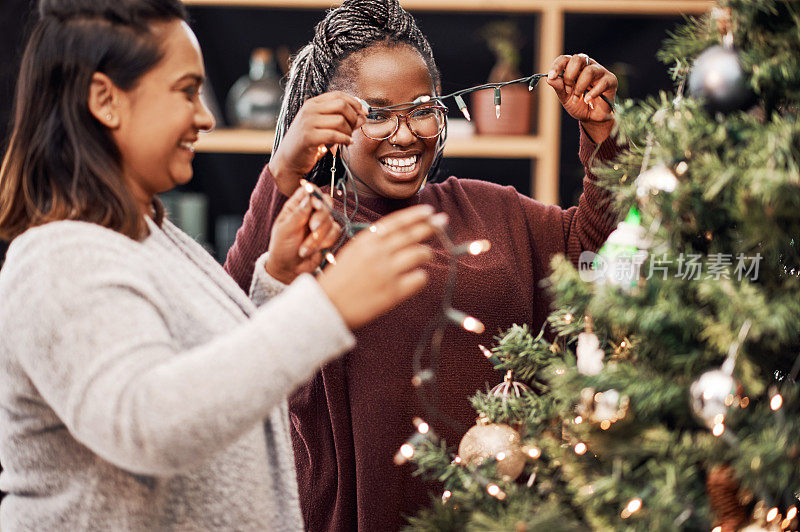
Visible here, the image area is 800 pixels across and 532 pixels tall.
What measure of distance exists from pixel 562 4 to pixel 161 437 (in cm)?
195

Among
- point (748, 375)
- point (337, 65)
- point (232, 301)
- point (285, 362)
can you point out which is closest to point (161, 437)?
point (285, 362)

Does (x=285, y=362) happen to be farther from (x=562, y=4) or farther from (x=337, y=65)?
(x=562, y=4)

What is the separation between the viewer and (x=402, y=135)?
3.78 ft

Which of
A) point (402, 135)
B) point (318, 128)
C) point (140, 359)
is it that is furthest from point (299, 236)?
point (140, 359)

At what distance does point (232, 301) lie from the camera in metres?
0.88

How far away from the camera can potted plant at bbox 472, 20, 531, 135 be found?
2246 millimetres

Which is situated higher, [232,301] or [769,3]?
[769,3]

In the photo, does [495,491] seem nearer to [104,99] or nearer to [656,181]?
[656,181]

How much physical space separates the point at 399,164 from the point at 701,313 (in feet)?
1.92

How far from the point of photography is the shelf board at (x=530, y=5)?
7.31 feet

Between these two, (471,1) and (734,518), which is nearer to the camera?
(734,518)

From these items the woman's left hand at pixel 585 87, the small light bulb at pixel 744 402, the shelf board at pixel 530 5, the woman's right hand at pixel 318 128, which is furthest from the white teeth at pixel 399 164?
the shelf board at pixel 530 5

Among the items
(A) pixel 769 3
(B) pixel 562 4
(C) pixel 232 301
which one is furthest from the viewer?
(B) pixel 562 4

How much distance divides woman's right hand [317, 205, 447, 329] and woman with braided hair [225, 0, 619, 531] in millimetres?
416
